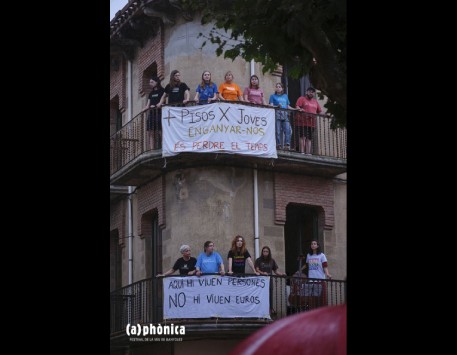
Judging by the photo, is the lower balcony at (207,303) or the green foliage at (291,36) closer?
the lower balcony at (207,303)

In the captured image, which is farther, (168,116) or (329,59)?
(168,116)

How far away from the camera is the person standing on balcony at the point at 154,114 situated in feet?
19.0

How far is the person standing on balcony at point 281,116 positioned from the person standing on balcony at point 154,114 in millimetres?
612

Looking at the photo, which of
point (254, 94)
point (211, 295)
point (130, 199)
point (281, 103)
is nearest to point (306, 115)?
point (281, 103)

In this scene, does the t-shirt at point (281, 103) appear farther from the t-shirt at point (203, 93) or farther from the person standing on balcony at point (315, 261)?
the person standing on balcony at point (315, 261)

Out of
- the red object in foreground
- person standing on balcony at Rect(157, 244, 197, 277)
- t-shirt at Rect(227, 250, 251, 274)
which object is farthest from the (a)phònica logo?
the red object in foreground

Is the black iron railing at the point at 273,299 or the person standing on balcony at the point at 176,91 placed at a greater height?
the person standing on balcony at the point at 176,91

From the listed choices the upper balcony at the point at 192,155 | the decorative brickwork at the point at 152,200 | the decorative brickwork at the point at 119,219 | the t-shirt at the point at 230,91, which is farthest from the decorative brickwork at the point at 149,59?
the decorative brickwork at the point at 119,219
